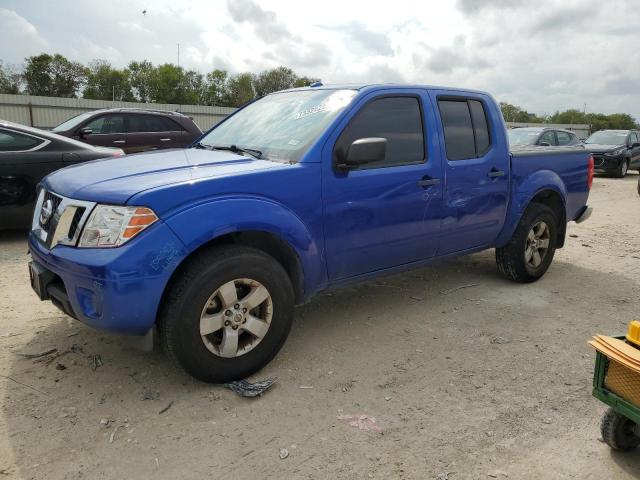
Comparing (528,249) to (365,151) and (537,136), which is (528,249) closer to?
(365,151)

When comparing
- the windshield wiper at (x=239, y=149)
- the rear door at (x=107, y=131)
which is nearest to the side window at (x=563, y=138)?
the rear door at (x=107, y=131)

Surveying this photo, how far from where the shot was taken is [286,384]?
3.21 metres

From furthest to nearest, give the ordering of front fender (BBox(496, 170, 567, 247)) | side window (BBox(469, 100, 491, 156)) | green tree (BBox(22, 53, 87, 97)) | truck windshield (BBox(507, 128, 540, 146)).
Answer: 1. green tree (BBox(22, 53, 87, 97))
2. truck windshield (BBox(507, 128, 540, 146))
3. front fender (BBox(496, 170, 567, 247))
4. side window (BBox(469, 100, 491, 156))

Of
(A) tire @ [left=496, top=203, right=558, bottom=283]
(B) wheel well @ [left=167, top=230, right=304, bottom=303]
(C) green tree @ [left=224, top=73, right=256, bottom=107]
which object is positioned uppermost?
(C) green tree @ [left=224, top=73, right=256, bottom=107]

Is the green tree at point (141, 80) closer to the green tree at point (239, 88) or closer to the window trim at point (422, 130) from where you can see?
the green tree at point (239, 88)

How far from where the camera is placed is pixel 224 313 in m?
3.02

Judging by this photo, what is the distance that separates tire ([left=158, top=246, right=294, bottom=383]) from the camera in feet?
9.43

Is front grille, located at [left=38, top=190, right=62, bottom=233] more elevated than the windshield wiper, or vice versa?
the windshield wiper

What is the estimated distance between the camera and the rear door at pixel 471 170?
4.25m

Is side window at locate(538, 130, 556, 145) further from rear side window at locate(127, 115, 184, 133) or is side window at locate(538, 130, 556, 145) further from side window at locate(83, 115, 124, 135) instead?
side window at locate(83, 115, 124, 135)

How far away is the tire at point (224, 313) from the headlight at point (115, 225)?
369 millimetres

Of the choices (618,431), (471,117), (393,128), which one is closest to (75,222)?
(393,128)

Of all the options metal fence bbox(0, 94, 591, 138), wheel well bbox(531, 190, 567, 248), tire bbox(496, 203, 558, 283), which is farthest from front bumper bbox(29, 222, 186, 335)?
metal fence bbox(0, 94, 591, 138)

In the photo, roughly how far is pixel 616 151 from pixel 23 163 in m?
18.1
